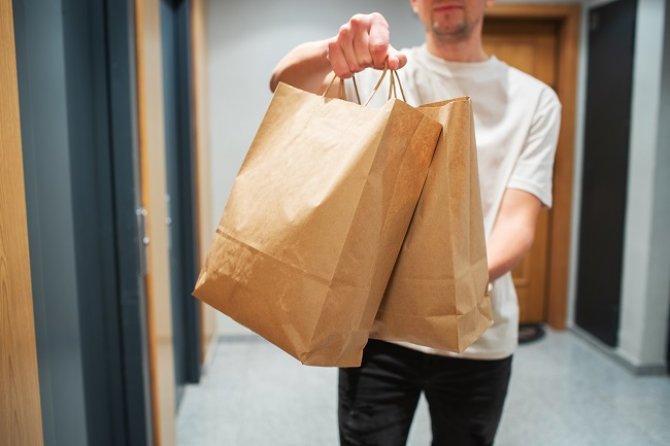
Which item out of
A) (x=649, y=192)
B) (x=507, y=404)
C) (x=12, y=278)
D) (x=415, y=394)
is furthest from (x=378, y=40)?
(x=649, y=192)

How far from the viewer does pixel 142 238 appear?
1602 mm

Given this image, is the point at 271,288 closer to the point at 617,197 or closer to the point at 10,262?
the point at 10,262

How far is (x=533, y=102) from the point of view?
3.75 ft

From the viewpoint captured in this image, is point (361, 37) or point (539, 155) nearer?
point (361, 37)

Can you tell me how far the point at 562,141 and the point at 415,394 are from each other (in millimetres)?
2917

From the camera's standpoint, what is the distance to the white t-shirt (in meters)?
1.13

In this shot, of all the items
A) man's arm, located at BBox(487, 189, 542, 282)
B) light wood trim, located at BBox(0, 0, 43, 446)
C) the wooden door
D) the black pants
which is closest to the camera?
light wood trim, located at BBox(0, 0, 43, 446)

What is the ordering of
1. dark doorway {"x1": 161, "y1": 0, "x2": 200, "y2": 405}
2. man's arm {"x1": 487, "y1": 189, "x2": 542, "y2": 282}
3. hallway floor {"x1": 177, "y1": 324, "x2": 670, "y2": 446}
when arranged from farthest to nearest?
dark doorway {"x1": 161, "y1": 0, "x2": 200, "y2": 405} → hallway floor {"x1": 177, "y1": 324, "x2": 670, "y2": 446} → man's arm {"x1": 487, "y1": 189, "x2": 542, "y2": 282}

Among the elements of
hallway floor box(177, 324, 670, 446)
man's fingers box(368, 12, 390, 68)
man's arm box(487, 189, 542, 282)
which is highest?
man's fingers box(368, 12, 390, 68)

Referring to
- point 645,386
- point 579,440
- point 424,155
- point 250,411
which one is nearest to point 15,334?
point 424,155

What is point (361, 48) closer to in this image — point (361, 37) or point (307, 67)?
point (361, 37)

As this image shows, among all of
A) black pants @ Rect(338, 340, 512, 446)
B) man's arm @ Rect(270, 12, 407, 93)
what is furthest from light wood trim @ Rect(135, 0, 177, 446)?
man's arm @ Rect(270, 12, 407, 93)

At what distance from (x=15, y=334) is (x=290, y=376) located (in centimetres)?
227

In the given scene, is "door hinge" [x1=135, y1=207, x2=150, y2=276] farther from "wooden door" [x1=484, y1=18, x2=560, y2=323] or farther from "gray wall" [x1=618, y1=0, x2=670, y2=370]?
"wooden door" [x1=484, y1=18, x2=560, y2=323]
